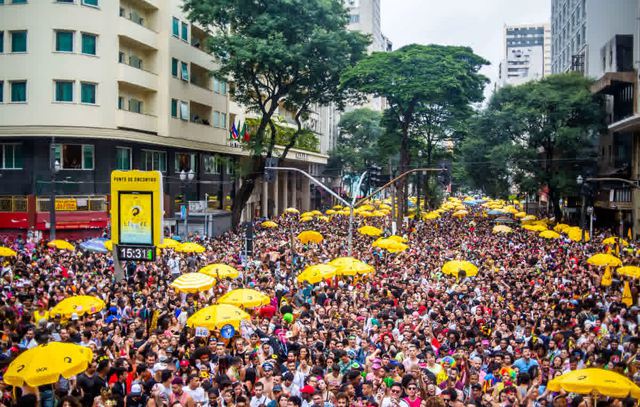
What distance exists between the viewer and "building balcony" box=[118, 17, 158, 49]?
37.8m

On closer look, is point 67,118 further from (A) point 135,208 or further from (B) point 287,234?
(A) point 135,208

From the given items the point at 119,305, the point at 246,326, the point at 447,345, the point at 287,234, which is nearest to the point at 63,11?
the point at 287,234

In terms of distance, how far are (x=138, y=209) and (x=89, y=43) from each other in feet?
70.9

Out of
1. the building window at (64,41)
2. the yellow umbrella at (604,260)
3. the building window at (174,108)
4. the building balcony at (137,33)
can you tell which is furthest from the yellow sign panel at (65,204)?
the yellow umbrella at (604,260)

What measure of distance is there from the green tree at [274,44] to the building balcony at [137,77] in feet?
13.3

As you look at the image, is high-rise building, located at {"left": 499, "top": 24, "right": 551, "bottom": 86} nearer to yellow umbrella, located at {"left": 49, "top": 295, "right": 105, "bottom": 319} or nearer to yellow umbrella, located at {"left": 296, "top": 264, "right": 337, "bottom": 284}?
yellow umbrella, located at {"left": 296, "top": 264, "right": 337, "bottom": 284}

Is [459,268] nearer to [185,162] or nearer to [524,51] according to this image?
[185,162]

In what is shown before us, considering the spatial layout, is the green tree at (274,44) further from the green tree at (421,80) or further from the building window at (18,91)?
the building window at (18,91)

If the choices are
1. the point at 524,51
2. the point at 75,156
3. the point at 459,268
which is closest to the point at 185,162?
the point at 75,156

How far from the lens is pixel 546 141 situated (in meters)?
49.2

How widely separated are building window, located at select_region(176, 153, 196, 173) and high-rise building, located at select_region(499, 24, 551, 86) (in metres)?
145

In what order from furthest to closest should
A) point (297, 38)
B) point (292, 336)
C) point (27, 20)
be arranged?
point (297, 38)
point (27, 20)
point (292, 336)

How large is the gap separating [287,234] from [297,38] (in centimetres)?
1268

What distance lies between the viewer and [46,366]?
31.7 ft
